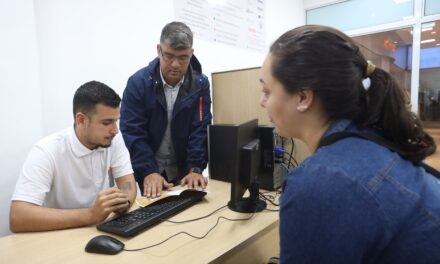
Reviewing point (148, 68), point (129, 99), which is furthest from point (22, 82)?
point (148, 68)

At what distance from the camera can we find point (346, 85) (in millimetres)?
633

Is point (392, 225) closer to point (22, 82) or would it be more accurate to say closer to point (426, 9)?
point (22, 82)

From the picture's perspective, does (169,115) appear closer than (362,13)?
Yes

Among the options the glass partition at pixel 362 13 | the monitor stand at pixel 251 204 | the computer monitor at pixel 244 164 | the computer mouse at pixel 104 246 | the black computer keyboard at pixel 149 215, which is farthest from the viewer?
the glass partition at pixel 362 13

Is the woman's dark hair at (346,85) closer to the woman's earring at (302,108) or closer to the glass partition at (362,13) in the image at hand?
the woman's earring at (302,108)

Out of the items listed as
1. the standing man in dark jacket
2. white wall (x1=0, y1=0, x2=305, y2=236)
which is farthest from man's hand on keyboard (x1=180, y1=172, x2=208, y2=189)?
white wall (x1=0, y1=0, x2=305, y2=236)

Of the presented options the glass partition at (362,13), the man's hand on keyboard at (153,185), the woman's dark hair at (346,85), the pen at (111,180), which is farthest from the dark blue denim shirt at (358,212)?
the glass partition at (362,13)

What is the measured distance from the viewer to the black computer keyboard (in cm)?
103

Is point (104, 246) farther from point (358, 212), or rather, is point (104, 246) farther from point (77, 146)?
point (358, 212)

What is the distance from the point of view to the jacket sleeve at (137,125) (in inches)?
66.3

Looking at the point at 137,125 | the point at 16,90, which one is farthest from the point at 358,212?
the point at 16,90

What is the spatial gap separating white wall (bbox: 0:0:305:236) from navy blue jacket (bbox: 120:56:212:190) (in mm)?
421

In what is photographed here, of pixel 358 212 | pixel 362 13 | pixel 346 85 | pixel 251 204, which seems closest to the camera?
pixel 358 212

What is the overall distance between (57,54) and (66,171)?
0.85 m
